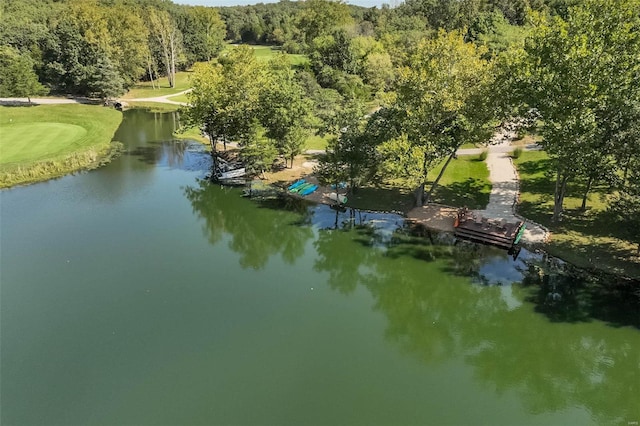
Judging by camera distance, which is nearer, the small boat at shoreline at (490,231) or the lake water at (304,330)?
the lake water at (304,330)

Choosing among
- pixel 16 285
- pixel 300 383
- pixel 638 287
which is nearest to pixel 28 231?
pixel 16 285

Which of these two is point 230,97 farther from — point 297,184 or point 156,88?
point 156,88

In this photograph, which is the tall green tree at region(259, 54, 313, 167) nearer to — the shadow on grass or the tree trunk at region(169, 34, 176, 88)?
the shadow on grass

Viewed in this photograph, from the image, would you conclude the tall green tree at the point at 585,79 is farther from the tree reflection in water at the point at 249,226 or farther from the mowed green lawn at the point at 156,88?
the mowed green lawn at the point at 156,88

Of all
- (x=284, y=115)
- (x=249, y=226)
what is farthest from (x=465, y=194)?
(x=249, y=226)

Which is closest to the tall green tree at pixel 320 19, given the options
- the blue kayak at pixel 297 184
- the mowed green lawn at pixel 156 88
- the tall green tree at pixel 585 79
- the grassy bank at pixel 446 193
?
the mowed green lawn at pixel 156 88

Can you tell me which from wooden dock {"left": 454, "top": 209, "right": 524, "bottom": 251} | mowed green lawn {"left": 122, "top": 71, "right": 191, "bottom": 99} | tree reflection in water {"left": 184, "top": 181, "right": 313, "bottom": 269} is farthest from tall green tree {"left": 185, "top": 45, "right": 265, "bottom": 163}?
mowed green lawn {"left": 122, "top": 71, "right": 191, "bottom": 99}

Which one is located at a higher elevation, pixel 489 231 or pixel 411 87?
pixel 411 87
